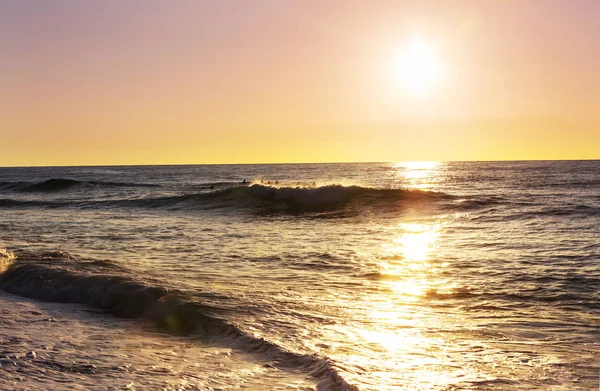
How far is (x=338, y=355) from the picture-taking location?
745 centimetres

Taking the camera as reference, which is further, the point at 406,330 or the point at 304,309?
the point at 304,309

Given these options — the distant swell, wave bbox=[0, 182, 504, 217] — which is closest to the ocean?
wave bbox=[0, 182, 504, 217]

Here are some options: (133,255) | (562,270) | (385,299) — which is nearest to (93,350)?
(385,299)

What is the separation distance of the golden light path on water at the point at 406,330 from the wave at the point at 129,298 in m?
0.65

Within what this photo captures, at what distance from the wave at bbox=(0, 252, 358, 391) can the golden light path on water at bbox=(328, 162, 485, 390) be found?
649 mm

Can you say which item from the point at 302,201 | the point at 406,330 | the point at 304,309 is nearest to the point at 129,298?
the point at 304,309

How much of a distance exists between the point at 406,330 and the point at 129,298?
5.10 m

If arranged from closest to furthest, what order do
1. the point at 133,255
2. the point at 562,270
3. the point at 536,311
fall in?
1. the point at 536,311
2. the point at 562,270
3. the point at 133,255

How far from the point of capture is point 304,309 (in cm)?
983

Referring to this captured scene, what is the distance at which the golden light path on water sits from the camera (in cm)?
678

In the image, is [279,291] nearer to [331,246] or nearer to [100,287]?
[100,287]

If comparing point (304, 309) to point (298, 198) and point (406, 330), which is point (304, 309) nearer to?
point (406, 330)

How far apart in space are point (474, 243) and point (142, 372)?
43.8 ft

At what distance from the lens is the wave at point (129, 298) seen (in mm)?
7332
